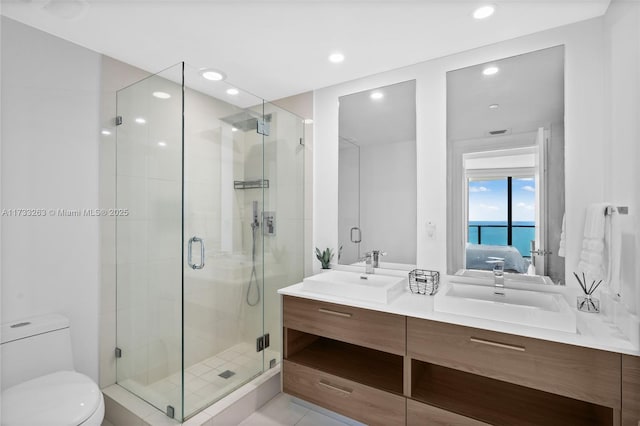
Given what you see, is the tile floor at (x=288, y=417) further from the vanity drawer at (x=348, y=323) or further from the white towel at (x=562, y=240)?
the white towel at (x=562, y=240)

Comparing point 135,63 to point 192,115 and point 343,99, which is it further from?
point 343,99

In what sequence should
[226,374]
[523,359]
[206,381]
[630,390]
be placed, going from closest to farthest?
[630,390], [523,359], [206,381], [226,374]

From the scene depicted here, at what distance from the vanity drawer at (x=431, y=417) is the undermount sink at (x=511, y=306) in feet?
1.60

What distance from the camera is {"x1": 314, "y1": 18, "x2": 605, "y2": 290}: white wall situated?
5.54 ft

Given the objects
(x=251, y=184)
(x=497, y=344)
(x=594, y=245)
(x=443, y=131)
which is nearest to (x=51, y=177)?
(x=251, y=184)

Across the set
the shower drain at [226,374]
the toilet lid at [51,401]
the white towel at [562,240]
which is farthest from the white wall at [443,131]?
the toilet lid at [51,401]

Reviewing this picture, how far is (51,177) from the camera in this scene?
1.81 metres

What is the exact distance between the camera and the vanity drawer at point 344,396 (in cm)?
166

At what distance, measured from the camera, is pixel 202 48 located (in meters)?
1.98

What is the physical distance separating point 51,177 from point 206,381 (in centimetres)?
155

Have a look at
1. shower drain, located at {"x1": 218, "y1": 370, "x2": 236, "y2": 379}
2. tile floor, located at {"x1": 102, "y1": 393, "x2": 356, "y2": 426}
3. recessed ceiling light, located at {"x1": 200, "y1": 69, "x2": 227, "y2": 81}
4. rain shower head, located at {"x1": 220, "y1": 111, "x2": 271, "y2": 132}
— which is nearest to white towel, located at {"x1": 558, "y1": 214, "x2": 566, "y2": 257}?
tile floor, located at {"x1": 102, "y1": 393, "x2": 356, "y2": 426}

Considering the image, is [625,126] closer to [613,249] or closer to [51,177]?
[613,249]

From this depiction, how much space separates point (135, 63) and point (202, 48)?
572mm

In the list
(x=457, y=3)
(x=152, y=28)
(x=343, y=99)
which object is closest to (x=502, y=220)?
(x=457, y=3)
